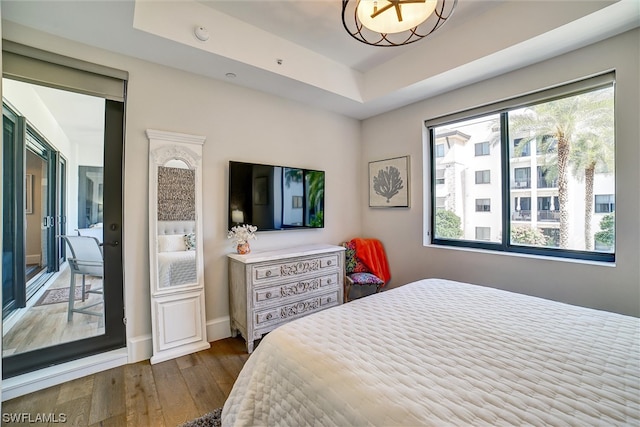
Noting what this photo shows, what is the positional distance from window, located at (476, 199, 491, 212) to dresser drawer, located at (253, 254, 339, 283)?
167 cm

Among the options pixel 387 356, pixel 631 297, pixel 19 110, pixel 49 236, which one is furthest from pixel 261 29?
pixel 631 297

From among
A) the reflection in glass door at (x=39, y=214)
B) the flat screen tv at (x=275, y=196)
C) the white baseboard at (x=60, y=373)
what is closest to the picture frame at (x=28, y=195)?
the reflection in glass door at (x=39, y=214)

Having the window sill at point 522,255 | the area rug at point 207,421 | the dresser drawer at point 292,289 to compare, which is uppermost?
the window sill at point 522,255

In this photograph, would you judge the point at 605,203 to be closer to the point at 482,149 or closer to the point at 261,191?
the point at 482,149

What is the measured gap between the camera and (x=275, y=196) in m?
3.04

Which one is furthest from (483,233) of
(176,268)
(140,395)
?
(140,395)

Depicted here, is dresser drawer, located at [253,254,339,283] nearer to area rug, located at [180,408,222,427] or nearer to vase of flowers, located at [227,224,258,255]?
vase of flowers, located at [227,224,258,255]

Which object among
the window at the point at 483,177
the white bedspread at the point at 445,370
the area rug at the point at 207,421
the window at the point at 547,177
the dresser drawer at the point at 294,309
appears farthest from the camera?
the window at the point at 483,177

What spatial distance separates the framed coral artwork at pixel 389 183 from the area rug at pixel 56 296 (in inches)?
130

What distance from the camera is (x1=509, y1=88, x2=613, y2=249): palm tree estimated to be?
86.8 inches

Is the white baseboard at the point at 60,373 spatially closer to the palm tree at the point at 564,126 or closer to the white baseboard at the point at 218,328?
the white baseboard at the point at 218,328

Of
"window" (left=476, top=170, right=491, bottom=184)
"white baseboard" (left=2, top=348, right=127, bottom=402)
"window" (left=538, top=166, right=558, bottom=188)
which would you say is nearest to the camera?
"white baseboard" (left=2, top=348, right=127, bottom=402)

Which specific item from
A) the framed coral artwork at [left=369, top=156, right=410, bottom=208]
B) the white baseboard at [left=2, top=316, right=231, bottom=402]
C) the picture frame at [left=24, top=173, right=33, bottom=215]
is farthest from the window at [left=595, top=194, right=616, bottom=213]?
the picture frame at [left=24, top=173, right=33, bottom=215]

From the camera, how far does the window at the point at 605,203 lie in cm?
213
